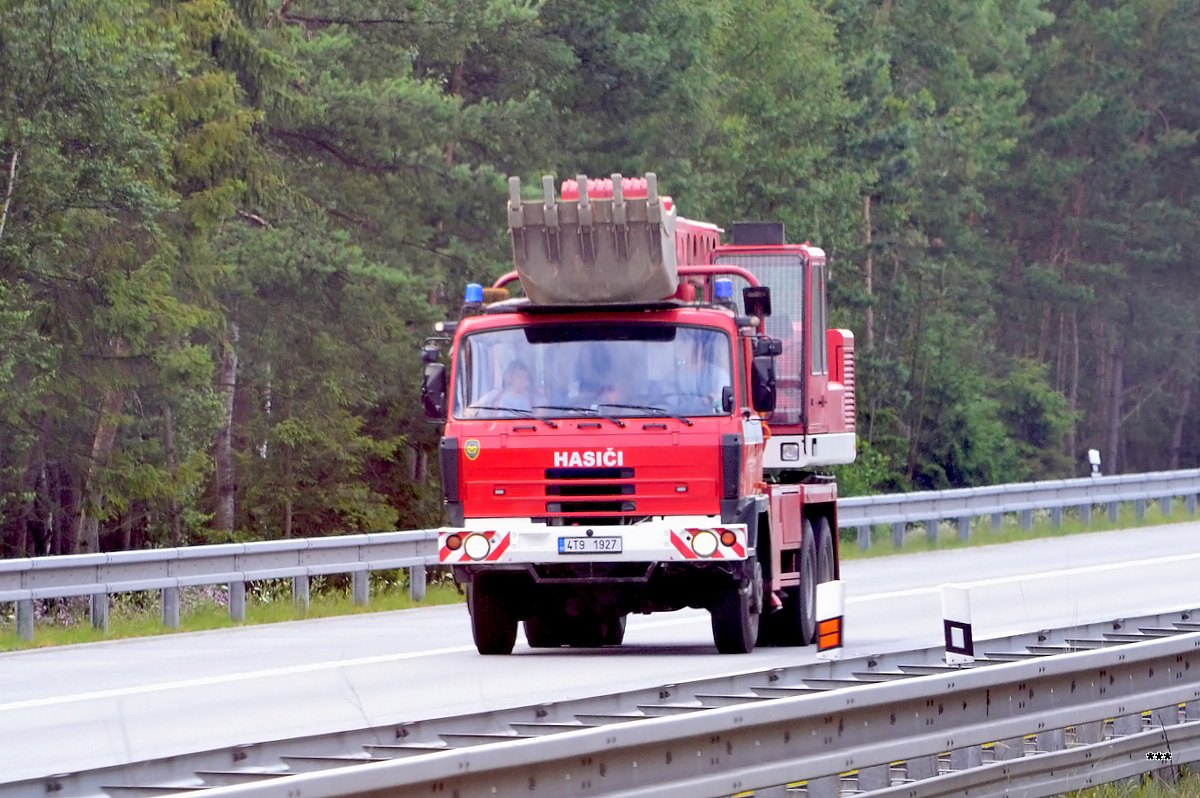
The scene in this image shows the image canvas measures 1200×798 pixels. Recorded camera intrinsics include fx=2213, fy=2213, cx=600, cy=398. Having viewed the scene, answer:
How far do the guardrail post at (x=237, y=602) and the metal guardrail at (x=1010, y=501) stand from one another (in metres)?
10.8

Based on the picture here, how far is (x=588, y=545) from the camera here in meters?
15.5

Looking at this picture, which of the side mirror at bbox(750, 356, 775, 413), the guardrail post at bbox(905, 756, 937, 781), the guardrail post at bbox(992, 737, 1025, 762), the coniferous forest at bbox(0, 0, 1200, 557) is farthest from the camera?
the coniferous forest at bbox(0, 0, 1200, 557)

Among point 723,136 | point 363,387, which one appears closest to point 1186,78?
point 723,136

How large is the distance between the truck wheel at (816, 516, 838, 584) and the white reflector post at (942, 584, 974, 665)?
24.9 feet

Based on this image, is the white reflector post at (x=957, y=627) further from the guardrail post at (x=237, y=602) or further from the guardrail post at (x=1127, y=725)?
the guardrail post at (x=237, y=602)

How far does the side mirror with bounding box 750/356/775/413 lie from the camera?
51.6ft

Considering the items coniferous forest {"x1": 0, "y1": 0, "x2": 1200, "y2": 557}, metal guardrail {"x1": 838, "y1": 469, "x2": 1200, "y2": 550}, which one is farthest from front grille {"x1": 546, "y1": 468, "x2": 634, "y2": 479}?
coniferous forest {"x1": 0, "y1": 0, "x2": 1200, "y2": 557}

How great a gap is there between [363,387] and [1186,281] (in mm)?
47988

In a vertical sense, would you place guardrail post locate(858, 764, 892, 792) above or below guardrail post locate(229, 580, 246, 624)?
below

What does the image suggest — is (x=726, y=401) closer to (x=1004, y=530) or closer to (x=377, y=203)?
(x=1004, y=530)

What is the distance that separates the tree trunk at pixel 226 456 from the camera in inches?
1614

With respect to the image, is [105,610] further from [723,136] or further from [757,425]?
[723,136]

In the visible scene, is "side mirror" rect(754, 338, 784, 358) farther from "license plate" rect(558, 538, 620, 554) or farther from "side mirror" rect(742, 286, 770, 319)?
"license plate" rect(558, 538, 620, 554)

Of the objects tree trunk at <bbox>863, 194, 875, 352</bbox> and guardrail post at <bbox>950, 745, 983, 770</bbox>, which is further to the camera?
tree trunk at <bbox>863, 194, 875, 352</bbox>
